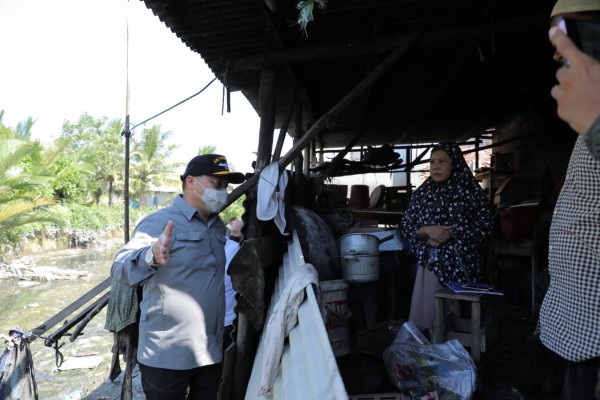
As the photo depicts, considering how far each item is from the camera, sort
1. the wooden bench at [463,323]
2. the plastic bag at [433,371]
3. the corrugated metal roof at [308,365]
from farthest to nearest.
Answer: the wooden bench at [463,323]
the plastic bag at [433,371]
the corrugated metal roof at [308,365]

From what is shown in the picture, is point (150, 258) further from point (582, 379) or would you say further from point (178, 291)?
point (582, 379)

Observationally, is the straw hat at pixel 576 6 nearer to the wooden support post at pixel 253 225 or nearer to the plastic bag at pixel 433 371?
the plastic bag at pixel 433 371

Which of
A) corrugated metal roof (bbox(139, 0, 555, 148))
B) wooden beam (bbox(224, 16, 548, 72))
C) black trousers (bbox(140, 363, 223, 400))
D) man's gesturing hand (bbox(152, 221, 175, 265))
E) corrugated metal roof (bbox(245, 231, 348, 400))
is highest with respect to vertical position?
corrugated metal roof (bbox(139, 0, 555, 148))

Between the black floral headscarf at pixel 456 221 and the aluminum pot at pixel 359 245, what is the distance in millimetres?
512

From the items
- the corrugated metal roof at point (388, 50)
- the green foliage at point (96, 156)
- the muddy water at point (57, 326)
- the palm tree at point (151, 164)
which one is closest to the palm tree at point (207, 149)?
the palm tree at point (151, 164)

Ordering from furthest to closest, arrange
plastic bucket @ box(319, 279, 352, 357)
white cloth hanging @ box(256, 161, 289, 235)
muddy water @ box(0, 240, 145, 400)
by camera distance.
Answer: muddy water @ box(0, 240, 145, 400), white cloth hanging @ box(256, 161, 289, 235), plastic bucket @ box(319, 279, 352, 357)

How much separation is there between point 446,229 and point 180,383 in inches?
87.3

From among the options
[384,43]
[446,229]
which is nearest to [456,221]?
[446,229]

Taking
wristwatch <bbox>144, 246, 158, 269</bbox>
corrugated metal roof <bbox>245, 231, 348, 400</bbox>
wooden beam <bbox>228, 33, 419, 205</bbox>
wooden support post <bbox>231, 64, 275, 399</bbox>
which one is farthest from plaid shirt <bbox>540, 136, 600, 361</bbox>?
wooden beam <bbox>228, 33, 419, 205</bbox>

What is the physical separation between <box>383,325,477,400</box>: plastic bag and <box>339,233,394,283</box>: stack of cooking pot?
1.09 metres

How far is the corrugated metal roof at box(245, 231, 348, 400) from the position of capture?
128 centimetres

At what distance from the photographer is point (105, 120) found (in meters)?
33.2

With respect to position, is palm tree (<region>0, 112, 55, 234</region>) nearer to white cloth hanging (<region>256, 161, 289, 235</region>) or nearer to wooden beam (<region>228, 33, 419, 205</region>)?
wooden beam (<region>228, 33, 419, 205</region>)

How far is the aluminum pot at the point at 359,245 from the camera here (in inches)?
147
